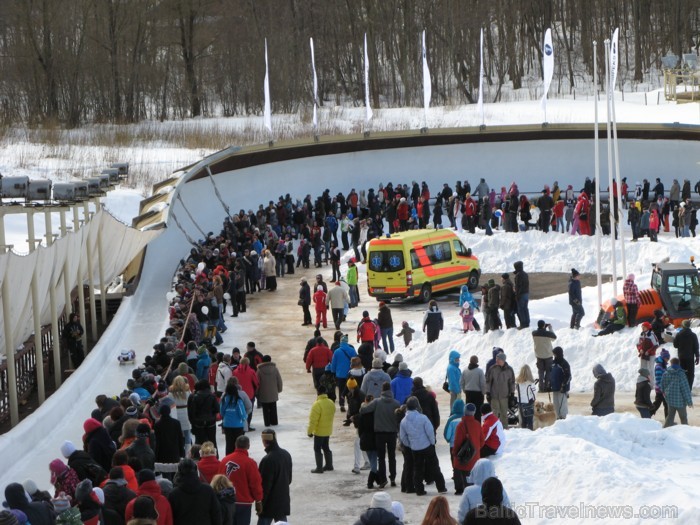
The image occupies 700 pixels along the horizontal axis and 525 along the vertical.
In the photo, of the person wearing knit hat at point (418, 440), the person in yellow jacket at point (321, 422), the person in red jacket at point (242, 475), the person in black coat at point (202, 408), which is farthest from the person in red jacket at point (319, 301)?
the person in red jacket at point (242, 475)

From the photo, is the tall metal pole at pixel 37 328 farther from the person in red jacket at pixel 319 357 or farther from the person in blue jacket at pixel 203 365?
the person in red jacket at pixel 319 357

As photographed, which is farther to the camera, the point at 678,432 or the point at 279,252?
the point at 279,252

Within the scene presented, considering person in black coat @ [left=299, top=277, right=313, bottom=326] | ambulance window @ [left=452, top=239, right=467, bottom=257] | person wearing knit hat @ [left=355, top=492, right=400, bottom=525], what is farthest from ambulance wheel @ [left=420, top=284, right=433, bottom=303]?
person wearing knit hat @ [left=355, top=492, right=400, bottom=525]

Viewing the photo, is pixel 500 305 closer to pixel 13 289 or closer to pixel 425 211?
pixel 13 289

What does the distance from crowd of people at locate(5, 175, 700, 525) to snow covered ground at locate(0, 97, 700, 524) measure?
1.38 feet

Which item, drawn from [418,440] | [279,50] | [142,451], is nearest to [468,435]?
[418,440]

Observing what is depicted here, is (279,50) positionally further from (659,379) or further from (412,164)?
(659,379)

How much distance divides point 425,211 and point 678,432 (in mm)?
21216

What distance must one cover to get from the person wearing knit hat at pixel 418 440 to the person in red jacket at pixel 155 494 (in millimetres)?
3933

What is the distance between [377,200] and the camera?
37562 mm

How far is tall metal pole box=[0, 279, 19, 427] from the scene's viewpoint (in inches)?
671

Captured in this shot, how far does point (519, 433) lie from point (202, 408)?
3.65 meters

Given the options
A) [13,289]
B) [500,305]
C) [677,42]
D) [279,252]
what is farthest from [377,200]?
[677,42]

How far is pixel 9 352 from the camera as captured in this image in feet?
56.5
